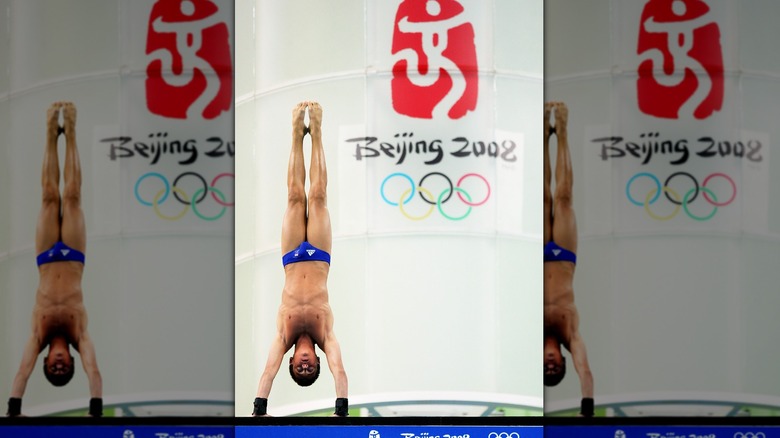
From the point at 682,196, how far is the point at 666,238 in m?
0.28

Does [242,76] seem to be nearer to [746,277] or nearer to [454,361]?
[454,361]

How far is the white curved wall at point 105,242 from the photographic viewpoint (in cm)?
560

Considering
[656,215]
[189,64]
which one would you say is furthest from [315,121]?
[656,215]

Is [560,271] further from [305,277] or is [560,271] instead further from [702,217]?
[305,277]

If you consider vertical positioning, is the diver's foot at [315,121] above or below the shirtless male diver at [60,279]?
above

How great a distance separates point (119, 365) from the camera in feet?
18.4

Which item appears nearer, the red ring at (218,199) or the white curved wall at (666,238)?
the white curved wall at (666,238)

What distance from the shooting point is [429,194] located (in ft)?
18.3

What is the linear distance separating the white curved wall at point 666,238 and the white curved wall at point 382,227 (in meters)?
0.30

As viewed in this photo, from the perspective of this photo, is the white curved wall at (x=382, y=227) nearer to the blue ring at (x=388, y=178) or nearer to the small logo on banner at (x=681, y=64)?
the blue ring at (x=388, y=178)

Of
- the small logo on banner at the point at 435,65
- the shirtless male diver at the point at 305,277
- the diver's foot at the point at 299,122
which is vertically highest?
the small logo on banner at the point at 435,65

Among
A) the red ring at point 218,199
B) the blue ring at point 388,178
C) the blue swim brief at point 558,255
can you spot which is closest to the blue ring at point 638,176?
the blue swim brief at point 558,255

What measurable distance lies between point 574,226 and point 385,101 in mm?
1368

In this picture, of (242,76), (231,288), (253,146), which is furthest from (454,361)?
(242,76)
